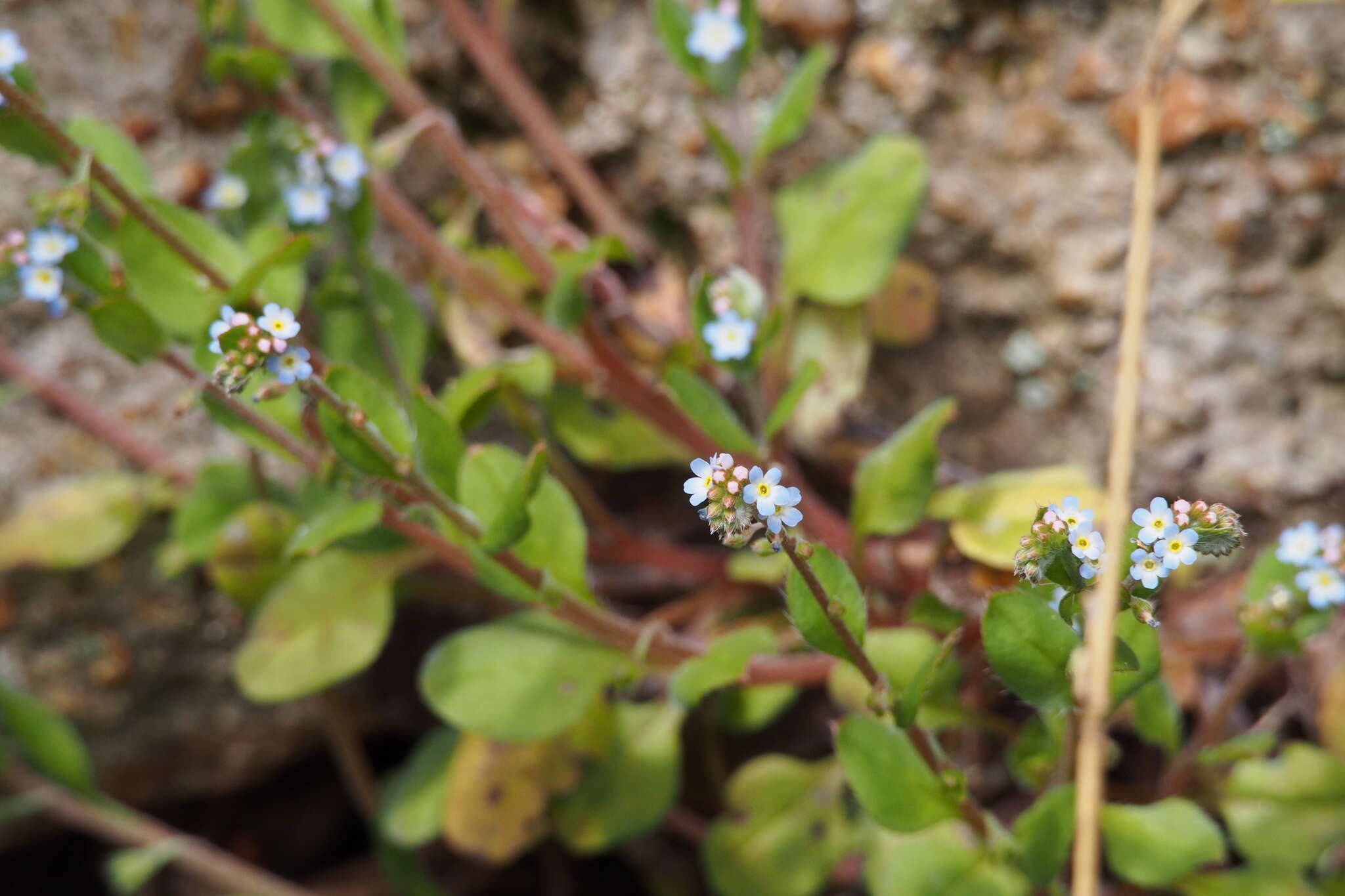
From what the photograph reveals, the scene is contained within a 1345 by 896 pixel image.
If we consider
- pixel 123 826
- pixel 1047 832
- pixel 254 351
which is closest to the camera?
pixel 254 351

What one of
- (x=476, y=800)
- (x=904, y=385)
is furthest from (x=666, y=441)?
(x=476, y=800)

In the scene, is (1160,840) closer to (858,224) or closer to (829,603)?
(829,603)

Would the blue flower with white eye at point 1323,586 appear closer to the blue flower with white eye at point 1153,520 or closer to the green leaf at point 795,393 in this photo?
the blue flower with white eye at point 1153,520

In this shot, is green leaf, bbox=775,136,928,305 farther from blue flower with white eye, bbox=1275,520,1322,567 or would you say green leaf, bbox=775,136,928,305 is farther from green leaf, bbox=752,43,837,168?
blue flower with white eye, bbox=1275,520,1322,567

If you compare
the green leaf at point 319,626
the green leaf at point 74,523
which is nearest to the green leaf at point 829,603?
the green leaf at point 319,626

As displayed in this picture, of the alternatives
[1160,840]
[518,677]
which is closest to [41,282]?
[518,677]

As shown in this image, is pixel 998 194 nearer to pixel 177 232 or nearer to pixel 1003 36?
pixel 1003 36

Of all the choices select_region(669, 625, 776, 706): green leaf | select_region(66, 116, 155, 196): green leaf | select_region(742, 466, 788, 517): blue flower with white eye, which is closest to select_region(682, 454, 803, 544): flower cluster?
select_region(742, 466, 788, 517): blue flower with white eye
